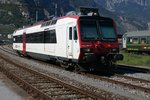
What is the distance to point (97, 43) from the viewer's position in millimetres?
19766

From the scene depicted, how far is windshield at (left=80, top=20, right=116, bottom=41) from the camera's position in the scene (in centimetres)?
1977

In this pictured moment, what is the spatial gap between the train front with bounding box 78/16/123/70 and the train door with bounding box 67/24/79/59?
0.54 metres

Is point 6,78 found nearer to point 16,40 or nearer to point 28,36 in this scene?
point 28,36

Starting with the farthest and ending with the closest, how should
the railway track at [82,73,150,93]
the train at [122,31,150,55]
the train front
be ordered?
the train at [122,31,150,55] → the train front → the railway track at [82,73,150,93]

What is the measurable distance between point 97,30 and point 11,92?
318 inches

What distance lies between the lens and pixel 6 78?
18188 mm

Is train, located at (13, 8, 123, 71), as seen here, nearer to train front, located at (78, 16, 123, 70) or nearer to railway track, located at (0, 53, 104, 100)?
train front, located at (78, 16, 123, 70)

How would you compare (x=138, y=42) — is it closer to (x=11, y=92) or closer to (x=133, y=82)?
(x=133, y=82)

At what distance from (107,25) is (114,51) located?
5.20 feet

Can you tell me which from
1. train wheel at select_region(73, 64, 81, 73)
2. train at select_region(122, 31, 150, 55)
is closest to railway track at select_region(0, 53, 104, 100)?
train wheel at select_region(73, 64, 81, 73)

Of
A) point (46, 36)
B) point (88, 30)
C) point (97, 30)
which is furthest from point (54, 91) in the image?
point (46, 36)

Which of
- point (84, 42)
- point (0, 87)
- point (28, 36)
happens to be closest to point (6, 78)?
point (0, 87)

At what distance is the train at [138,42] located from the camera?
50.8m

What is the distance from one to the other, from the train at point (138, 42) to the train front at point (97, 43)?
30.7 metres
